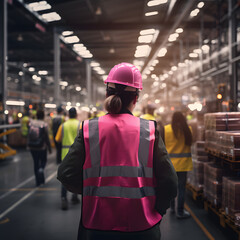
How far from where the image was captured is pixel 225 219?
4.06 m

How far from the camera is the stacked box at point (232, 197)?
3799mm

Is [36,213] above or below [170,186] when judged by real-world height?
below

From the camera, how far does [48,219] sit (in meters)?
4.77

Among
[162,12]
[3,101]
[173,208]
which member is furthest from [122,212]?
[162,12]

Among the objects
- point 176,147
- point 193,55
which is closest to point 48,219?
point 176,147

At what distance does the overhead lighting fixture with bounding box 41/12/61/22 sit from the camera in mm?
13775

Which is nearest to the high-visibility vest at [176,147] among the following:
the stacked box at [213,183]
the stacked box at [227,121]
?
the stacked box at [213,183]

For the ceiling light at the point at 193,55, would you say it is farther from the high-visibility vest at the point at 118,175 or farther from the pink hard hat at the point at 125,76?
the high-visibility vest at the point at 118,175

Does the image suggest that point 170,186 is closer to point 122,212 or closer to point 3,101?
point 122,212

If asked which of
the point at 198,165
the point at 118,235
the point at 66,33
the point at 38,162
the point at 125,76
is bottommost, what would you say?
the point at 38,162

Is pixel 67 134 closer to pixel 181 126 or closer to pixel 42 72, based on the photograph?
pixel 181 126

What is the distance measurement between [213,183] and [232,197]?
0.70m

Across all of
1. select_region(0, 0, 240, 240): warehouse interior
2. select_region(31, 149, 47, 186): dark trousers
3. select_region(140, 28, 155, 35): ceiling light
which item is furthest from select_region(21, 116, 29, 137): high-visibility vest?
select_region(140, 28, 155, 35): ceiling light

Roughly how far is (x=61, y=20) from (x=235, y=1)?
9058 millimetres
